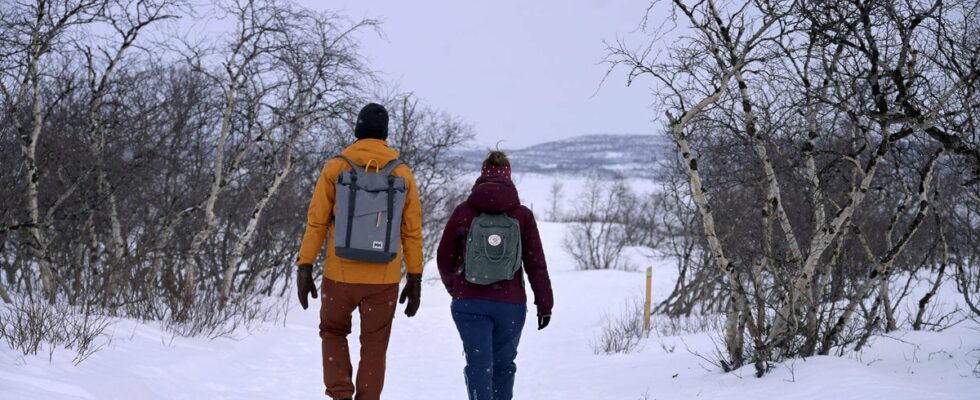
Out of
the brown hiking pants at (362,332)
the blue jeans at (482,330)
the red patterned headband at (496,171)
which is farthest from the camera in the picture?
the red patterned headband at (496,171)

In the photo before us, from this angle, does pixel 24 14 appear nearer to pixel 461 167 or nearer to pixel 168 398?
→ pixel 168 398

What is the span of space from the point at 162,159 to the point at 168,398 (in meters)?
9.00

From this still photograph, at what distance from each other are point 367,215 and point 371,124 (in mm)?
637

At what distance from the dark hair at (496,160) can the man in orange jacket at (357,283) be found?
19.7 inches

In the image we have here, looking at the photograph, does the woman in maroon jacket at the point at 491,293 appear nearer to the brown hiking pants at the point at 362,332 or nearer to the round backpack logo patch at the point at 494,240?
the round backpack logo patch at the point at 494,240

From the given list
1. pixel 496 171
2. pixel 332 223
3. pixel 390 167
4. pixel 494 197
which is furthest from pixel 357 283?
pixel 496 171

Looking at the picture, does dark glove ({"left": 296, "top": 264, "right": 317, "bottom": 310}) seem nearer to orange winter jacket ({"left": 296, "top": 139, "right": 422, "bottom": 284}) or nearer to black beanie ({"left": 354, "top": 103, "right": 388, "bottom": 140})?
orange winter jacket ({"left": 296, "top": 139, "right": 422, "bottom": 284})

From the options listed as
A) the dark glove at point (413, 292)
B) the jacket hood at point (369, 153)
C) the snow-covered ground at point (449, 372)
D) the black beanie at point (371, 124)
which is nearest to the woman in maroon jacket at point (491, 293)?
the dark glove at point (413, 292)

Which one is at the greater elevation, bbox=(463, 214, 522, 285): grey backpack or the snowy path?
bbox=(463, 214, 522, 285): grey backpack

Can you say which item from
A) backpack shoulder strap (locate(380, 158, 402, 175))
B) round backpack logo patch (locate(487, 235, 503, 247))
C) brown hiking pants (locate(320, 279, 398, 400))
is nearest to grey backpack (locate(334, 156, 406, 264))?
backpack shoulder strap (locate(380, 158, 402, 175))

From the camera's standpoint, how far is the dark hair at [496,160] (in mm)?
4496

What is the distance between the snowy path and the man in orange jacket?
1368mm

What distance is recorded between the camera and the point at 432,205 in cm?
2272

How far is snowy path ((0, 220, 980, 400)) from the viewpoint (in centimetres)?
452
